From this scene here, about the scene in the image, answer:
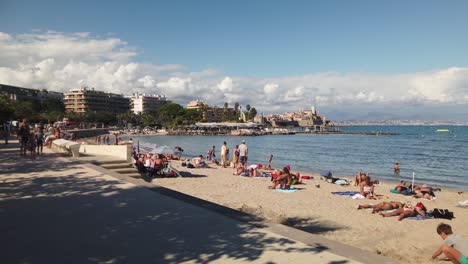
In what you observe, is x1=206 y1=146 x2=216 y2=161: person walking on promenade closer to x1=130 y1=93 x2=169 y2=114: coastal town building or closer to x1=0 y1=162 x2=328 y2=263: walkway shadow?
x1=0 y1=162 x2=328 y2=263: walkway shadow

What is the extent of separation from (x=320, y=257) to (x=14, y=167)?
37.4 feet

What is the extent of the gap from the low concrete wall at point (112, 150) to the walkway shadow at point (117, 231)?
647 cm

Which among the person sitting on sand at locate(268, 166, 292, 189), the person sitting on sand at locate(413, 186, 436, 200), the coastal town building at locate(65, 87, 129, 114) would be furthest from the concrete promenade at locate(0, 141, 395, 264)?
the coastal town building at locate(65, 87, 129, 114)

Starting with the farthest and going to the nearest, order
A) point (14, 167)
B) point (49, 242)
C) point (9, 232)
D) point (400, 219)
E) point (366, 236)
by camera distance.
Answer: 1. point (14, 167)
2. point (400, 219)
3. point (366, 236)
4. point (9, 232)
5. point (49, 242)

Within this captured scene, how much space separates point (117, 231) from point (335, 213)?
715 cm

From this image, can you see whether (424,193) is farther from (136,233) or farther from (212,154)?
(212,154)

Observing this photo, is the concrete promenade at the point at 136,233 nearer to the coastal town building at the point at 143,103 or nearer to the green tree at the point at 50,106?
the green tree at the point at 50,106

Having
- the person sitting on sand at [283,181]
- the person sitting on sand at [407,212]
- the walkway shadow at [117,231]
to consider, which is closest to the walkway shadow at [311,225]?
the person sitting on sand at [407,212]

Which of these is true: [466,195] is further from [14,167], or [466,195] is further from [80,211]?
[14,167]

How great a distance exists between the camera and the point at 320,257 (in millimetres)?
4477

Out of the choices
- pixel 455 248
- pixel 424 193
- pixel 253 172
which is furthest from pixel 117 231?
pixel 253 172

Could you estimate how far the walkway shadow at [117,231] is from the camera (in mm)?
4527

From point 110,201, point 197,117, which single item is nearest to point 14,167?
point 110,201

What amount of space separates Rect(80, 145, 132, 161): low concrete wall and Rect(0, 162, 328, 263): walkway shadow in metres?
6.47
